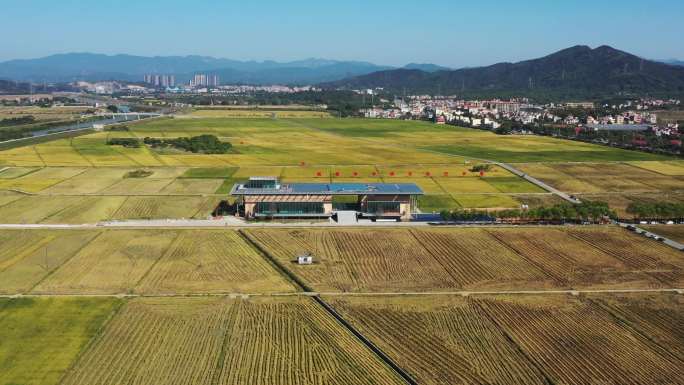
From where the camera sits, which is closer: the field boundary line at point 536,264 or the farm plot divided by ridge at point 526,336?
the farm plot divided by ridge at point 526,336

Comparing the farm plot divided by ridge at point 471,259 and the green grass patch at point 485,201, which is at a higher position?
the green grass patch at point 485,201

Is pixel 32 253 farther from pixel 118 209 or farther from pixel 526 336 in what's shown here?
pixel 526 336

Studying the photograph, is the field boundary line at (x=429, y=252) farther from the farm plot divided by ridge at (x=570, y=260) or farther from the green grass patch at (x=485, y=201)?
the green grass patch at (x=485, y=201)

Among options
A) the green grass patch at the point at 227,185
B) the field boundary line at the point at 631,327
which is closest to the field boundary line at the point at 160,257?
the green grass patch at the point at 227,185

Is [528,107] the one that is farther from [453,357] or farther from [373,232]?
[453,357]

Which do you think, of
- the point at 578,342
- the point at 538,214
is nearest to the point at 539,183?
the point at 538,214

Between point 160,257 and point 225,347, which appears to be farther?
point 160,257
